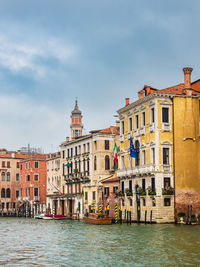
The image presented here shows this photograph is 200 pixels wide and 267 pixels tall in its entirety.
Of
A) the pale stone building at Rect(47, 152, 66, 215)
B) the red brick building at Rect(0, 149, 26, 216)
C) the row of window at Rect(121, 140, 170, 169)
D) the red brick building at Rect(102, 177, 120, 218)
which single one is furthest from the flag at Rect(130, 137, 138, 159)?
the red brick building at Rect(0, 149, 26, 216)

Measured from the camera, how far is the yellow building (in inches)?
1796

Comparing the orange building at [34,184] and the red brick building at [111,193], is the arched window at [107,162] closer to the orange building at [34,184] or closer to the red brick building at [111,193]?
the red brick building at [111,193]

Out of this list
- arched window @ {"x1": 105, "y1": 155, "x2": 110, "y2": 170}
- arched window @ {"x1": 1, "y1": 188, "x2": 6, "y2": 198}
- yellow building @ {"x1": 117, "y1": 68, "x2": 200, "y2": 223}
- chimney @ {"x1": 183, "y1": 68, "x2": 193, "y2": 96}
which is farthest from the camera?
arched window @ {"x1": 1, "y1": 188, "x2": 6, "y2": 198}

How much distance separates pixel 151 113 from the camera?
4731 centimetres

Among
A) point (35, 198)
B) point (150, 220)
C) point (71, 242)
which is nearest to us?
point (71, 242)

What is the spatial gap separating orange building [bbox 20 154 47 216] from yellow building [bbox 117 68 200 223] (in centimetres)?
4016

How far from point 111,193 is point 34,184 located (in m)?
31.4

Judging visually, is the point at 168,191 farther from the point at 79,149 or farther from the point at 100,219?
the point at 79,149

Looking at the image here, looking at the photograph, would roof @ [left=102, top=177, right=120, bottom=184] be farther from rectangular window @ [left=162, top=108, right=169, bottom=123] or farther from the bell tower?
the bell tower

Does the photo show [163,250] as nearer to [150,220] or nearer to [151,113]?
[150,220]

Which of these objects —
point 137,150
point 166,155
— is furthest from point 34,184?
point 166,155

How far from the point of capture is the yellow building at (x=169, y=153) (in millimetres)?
45625

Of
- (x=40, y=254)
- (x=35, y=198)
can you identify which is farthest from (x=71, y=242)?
Result: (x=35, y=198)

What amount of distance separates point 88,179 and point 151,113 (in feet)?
69.4
